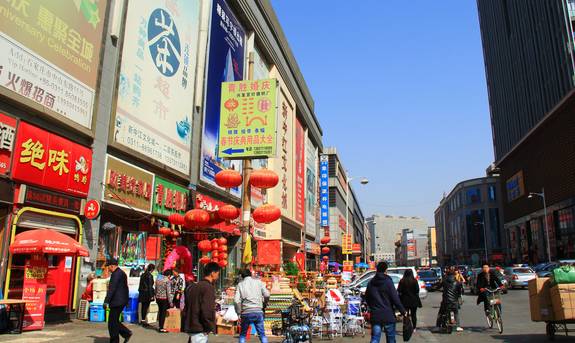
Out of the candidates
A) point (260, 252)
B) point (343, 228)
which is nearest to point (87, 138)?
point (260, 252)

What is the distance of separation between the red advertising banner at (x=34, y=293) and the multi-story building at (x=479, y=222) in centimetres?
10277

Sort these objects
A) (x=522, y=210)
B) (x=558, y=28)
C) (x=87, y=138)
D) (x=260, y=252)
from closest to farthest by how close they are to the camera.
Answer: (x=87, y=138) → (x=260, y=252) → (x=558, y=28) → (x=522, y=210)

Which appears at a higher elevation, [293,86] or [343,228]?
[293,86]

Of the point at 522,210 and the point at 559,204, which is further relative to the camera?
the point at 522,210

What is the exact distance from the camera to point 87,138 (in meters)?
15.0

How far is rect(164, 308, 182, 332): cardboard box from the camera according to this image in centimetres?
1312

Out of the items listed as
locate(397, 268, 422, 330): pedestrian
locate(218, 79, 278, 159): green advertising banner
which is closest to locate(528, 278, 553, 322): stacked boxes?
locate(397, 268, 422, 330): pedestrian

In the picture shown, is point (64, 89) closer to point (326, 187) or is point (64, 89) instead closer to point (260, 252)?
point (260, 252)

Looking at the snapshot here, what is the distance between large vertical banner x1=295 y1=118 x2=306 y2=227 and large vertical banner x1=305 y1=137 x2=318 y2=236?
5.67 ft

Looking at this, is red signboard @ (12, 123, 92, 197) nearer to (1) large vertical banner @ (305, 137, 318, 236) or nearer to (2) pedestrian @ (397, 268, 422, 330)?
(2) pedestrian @ (397, 268, 422, 330)

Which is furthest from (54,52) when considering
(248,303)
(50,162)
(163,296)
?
(248,303)

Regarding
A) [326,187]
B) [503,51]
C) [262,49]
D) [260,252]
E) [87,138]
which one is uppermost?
[503,51]

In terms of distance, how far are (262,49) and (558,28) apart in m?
42.9

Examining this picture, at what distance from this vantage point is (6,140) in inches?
A: 459
